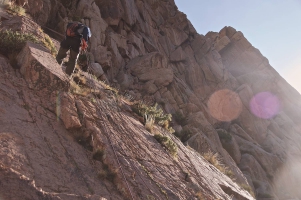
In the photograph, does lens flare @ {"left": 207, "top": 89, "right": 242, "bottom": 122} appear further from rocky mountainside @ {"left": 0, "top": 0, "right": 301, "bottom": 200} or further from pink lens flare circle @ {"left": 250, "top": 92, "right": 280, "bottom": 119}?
pink lens flare circle @ {"left": 250, "top": 92, "right": 280, "bottom": 119}

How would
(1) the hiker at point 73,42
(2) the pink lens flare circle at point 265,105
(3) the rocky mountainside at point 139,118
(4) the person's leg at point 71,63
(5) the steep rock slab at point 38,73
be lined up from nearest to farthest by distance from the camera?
(3) the rocky mountainside at point 139,118, (5) the steep rock slab at point 38,73, (4) the person's leg at point 71,63, (1) the hiker at point 73,42, (2) the pink lens flare circle at point 265,105

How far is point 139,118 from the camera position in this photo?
1000cm

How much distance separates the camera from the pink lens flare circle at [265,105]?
1435 inches

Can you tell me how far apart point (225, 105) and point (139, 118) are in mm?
24762

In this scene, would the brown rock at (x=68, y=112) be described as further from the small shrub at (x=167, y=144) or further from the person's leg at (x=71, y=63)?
the small shrub at (x=167, y=144)

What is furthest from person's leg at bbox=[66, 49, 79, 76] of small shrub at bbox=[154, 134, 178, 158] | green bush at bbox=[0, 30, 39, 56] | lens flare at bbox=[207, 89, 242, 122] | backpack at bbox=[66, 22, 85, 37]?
lens flare at bbox=[207, 89, 242, 122]

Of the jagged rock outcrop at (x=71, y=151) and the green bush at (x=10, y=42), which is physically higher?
the green bush at (x=10, y=42)

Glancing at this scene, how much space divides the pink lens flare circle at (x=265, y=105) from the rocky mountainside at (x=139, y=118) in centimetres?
24

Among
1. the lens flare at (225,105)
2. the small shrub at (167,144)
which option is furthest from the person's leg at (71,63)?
the lens flare at (225,105)

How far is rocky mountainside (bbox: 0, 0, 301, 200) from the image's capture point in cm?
508

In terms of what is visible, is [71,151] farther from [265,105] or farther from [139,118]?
[265,105]

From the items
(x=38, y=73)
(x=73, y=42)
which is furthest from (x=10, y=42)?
(x=73, y=42)

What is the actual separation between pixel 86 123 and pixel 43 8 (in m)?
13.0

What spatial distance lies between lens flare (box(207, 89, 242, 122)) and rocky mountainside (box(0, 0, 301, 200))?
0.17m
